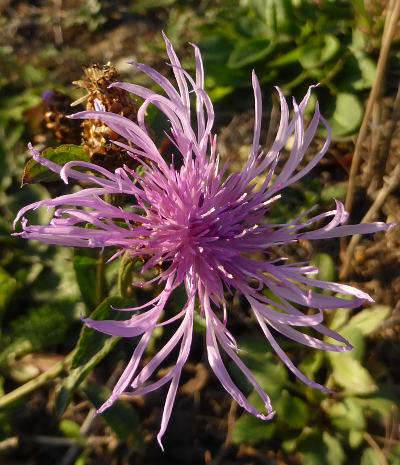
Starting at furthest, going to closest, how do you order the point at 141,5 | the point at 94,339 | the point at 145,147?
the point at 141,5
the point at 94,339
the point at 145,147

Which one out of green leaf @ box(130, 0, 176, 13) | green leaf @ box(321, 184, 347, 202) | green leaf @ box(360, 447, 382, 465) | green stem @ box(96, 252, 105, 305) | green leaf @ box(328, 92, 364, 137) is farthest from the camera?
green leaf @ box(130, 0, 176, 13)

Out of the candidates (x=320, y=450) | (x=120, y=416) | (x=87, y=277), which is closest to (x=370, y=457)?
(x=320, y=450)

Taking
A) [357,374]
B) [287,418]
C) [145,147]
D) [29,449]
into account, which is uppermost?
[145,147]

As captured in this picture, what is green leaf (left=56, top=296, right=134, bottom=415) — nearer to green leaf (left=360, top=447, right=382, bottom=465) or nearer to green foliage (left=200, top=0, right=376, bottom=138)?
green leaf (left=360, top=447, right=382, bottom=465)

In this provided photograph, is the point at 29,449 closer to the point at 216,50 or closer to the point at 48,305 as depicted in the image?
the point at 48,305

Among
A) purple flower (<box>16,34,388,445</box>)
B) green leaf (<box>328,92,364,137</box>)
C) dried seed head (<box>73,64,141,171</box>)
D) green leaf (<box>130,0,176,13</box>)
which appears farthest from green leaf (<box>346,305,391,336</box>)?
green leaf (<box>130,0,176,13</box>)

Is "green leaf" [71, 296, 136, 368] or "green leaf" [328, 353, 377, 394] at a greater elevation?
"green leaf" [71, 296, 136, 368]

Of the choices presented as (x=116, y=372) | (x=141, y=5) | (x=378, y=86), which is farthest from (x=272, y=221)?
(x=141, y=5)

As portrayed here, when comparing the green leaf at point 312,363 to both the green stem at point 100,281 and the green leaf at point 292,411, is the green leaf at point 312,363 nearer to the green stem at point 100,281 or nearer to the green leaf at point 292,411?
the green leaf at point 292,411
